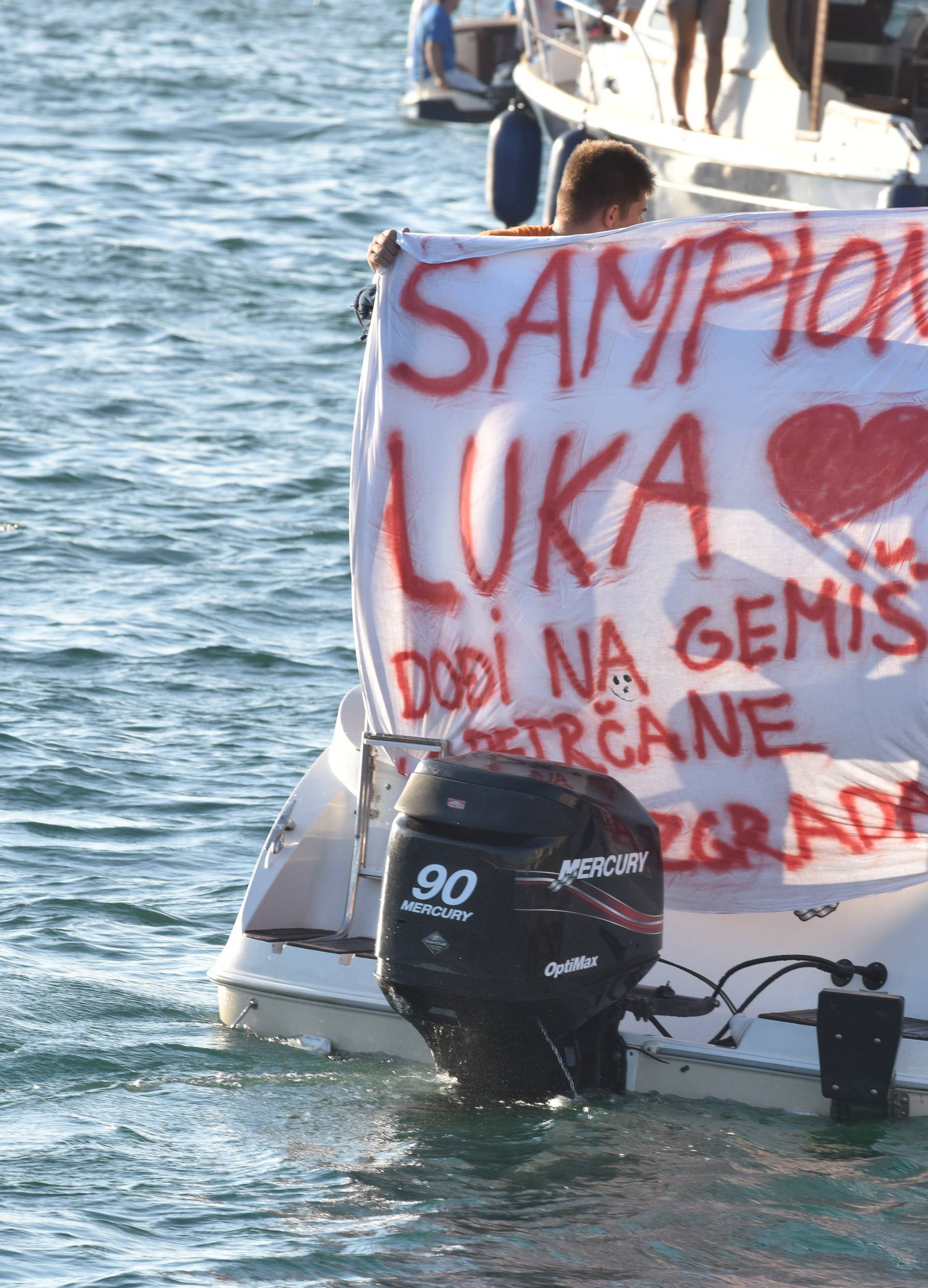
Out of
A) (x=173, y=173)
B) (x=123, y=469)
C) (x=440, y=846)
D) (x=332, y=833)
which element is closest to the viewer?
(x=440, y=846)

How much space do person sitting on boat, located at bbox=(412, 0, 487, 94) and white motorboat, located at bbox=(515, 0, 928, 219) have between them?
958 cm

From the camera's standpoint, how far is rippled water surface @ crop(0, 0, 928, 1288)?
4.20m

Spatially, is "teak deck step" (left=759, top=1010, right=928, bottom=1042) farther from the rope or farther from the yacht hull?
the yacht hull

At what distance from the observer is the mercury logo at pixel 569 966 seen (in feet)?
14.3

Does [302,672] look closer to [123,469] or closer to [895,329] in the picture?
[123,469]

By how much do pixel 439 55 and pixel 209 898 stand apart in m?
19.3

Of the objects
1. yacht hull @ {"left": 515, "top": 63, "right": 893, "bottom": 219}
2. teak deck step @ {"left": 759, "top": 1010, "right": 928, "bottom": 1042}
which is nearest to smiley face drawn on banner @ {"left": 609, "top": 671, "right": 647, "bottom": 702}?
teak deck step @ {"left": 759, "top": 1010, "right": 928, "bottom": 1042}

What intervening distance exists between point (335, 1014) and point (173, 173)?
1884 centimetres

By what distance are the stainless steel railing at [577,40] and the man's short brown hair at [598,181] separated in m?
7.14

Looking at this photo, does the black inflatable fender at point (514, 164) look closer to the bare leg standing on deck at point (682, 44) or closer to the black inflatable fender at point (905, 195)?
the bare leg standing on deck at point (682, 44)

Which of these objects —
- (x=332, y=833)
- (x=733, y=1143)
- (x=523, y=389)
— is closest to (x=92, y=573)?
(x=332, y=833)

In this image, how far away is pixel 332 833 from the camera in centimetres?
546

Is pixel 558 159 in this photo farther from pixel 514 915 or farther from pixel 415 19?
pixel 415 19

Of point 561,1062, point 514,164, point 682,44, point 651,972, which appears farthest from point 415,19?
point 561,1062
